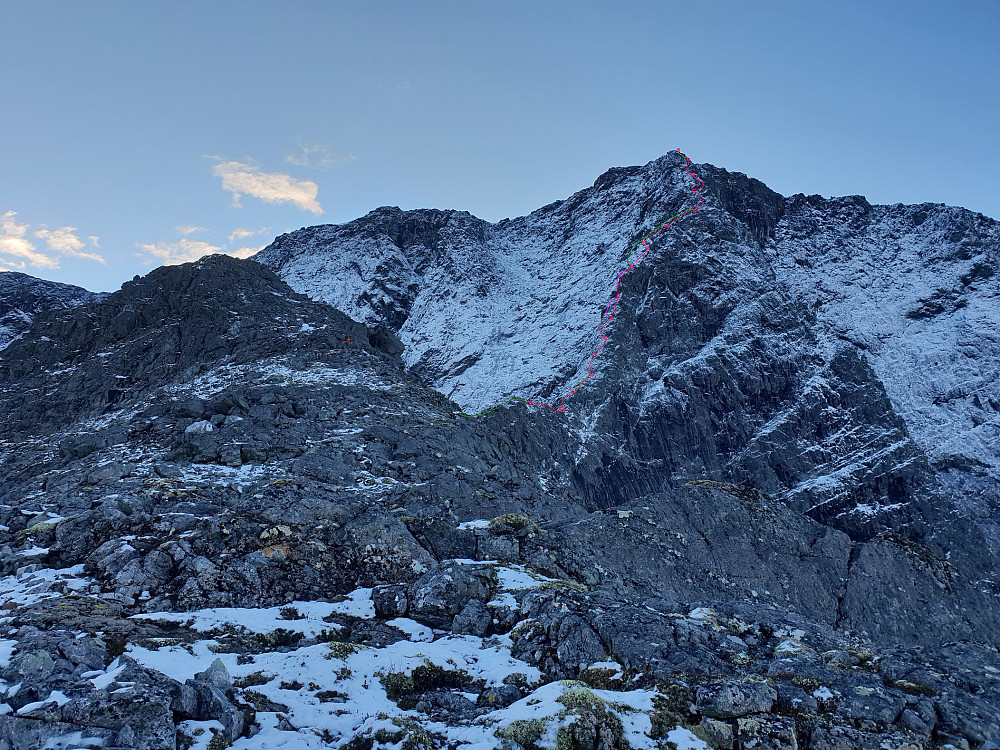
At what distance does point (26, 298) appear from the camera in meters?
86.4

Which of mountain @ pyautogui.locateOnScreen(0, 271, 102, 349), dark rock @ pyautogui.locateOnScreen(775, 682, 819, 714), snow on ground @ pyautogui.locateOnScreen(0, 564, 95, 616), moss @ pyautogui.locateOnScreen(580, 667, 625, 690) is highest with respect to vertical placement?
mountain @ pyautogui.locateOnScreen(0, 271, 102, 349)

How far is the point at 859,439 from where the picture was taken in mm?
57750

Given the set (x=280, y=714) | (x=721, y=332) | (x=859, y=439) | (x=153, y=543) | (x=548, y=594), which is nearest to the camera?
(x=280, y=714)

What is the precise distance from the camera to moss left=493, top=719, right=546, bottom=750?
486 inches

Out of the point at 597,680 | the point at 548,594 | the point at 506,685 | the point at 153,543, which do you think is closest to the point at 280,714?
the point at 506,685

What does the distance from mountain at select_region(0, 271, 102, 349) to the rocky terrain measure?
1050 inches

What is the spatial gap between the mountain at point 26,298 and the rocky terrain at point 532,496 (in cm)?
2668

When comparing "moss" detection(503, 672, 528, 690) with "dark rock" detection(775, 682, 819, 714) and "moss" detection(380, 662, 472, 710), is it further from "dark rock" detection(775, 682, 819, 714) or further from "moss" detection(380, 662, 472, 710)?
"dark rock" detection(775, 682, 819, 714)

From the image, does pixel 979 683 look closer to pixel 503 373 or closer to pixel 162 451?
pixel 162 451

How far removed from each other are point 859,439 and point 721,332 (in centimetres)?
1776

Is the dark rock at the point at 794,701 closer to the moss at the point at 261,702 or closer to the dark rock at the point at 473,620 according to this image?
the dark rock at the point at 473,620

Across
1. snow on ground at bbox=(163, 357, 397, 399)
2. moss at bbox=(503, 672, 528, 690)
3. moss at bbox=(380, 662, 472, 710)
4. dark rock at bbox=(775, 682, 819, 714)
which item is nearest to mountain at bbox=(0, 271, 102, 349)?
snow on ground at bbox=(163, 357, 397, 399)

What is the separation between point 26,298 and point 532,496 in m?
90.4

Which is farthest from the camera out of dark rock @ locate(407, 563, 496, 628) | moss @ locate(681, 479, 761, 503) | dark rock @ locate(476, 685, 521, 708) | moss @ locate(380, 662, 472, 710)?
moss @ locate(681, 479, 761, 503)
